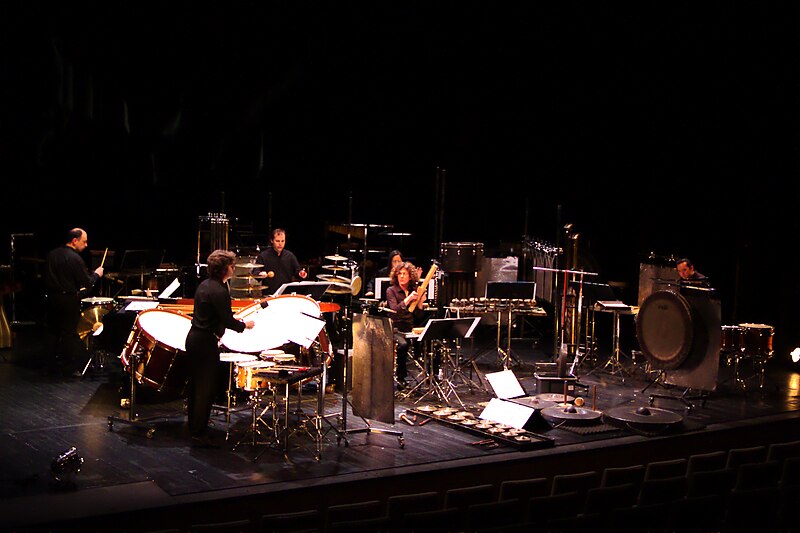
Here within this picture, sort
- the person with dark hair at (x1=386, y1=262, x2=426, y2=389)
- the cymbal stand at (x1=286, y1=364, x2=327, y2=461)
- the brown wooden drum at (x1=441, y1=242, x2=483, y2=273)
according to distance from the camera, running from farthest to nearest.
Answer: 1. the brown wooden drum at (x1=441, y1=242, x2=483, y2=273)
2. the person with dark hair at (x1=386, y1=262, x2=426, y2=389)
3. the cymbal stand at (x1=286, y1=364, x2=327, y2=461)

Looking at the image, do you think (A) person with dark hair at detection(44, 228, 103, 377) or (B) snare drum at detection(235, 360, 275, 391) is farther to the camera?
(A) person with dark hair at detection(44, 228, 103, 377)

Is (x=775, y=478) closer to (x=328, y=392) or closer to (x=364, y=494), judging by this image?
(x=364, y=494)

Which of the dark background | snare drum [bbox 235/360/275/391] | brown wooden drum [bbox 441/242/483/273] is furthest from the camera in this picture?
the dark background

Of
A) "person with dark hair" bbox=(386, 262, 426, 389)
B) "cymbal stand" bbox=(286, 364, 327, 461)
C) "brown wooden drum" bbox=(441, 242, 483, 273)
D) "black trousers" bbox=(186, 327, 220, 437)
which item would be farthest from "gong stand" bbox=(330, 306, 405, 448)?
"brown wooden drum" bbox=(441, 242, 483, 273)

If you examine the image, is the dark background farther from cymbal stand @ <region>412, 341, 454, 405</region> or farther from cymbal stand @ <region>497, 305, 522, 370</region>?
cymbal stand @ <region>412, 341, 454, 405</region>

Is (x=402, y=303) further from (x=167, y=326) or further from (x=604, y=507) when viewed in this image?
(x=604, y=507)

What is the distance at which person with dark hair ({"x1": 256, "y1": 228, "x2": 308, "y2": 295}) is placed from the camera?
10172 mm

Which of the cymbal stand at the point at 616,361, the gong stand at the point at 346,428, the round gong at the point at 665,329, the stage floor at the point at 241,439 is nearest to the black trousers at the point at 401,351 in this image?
the stage floor at the point at 241,439

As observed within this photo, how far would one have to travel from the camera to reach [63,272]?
923cm

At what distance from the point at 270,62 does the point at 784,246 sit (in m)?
7.96

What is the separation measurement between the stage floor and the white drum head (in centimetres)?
68

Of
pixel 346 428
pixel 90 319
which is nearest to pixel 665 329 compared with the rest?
pixel 346 428

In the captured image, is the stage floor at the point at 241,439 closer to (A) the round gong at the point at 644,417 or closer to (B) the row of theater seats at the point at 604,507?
(A) the round gong at the point at 644,417

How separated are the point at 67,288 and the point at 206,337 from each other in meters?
3.25
